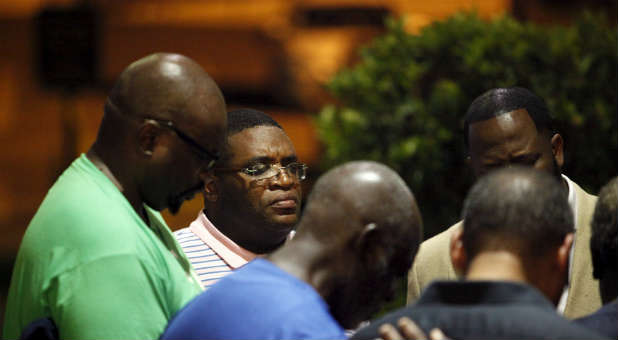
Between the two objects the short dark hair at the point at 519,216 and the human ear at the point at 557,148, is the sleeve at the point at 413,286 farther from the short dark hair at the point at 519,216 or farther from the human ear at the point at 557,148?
the short dark hair at the point at 519,216

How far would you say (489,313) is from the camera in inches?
79.0

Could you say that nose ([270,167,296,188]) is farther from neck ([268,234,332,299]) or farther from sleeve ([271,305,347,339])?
sleeve ([271,305,347,339])

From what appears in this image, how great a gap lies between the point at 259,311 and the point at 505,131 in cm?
186

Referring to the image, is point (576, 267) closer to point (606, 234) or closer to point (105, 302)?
point (606, 234)

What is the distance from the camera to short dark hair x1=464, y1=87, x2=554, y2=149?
151 inches

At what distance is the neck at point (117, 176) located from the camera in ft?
8.79

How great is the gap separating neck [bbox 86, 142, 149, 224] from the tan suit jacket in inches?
A: 58.3

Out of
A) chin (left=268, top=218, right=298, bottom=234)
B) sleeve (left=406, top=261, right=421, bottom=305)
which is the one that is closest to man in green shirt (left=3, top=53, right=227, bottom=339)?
chin (left=268, top=218, right=298, bottom=234)

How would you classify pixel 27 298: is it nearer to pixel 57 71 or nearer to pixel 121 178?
pixel 121 178

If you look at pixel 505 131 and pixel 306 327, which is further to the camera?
pixel 505 131

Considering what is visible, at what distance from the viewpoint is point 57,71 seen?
28.7ft

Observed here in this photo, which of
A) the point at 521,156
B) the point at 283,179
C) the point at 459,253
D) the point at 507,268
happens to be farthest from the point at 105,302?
the point at 521,156

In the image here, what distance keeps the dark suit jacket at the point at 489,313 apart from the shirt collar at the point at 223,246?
1723 mm

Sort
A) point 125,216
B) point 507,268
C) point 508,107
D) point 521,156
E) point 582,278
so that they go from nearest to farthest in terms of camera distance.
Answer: point 507,268 < point 125,216 < point 582,278 < point 521,156 < point 508,107
